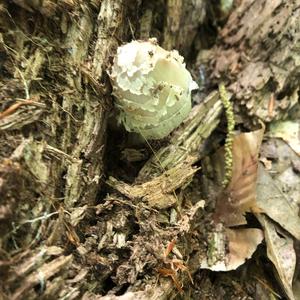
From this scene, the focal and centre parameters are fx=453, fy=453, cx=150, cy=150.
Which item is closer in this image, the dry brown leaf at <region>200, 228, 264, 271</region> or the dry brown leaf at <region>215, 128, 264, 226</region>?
the dry brown leaf at <region>200, 228, 264, 271</region>

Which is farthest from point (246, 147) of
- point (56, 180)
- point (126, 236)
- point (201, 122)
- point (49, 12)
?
point (49, 12)

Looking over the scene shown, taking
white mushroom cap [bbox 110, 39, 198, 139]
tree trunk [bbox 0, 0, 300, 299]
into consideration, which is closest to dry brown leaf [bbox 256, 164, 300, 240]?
tree trunk [bbox 0, 0, 300, 299]

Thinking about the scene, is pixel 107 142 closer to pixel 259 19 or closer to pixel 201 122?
pixel 201 122

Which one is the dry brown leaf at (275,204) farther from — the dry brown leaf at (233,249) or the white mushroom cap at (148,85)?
the white mushroom cap at (148,85)

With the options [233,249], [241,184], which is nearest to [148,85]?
[241,184]

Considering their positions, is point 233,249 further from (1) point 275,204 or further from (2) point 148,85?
(2) point 148,85

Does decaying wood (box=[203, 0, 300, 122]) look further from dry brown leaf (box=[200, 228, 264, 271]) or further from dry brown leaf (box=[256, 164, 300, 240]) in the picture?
dry brown leaf (box=[200, 228, 264, 271])
